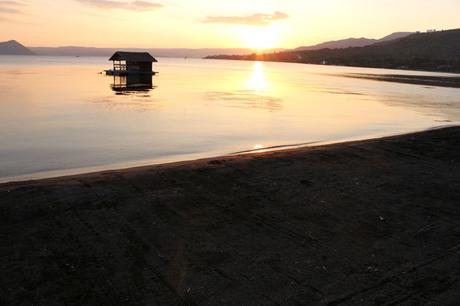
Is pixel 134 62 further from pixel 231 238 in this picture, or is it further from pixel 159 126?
pixel 231 238

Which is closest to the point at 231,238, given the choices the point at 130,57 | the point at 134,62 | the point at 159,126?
the point at 159,126

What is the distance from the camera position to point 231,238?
8.18 m

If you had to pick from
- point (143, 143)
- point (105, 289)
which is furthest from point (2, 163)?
point (105, 289)

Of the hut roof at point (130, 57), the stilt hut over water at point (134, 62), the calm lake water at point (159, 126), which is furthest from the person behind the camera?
the stilt hut over water at point (134, 62)

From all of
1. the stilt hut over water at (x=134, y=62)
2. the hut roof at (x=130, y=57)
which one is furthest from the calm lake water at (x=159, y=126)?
the stilt hut over water at (x=134, y=62)

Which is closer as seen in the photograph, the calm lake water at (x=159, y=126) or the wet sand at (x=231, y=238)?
the wet sand at (x=231, y=238)

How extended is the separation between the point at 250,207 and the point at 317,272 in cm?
305

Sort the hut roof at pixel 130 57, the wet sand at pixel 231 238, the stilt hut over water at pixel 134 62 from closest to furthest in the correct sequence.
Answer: the wet sand at pixel 231 238 < the hut roof at pixel 130 57 < the stilt hut over water at pixel 134 62

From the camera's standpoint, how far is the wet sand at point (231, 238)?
6375 mm

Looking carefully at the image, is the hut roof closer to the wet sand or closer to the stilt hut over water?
the stilt hut over water

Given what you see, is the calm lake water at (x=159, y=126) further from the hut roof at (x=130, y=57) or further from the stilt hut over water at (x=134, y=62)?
the stilt hut over water at (x=134, y=62)

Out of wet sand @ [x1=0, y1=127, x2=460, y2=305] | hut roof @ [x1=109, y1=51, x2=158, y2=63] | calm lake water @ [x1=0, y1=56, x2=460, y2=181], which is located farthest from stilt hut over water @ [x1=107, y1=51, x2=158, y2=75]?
wet sand @ [x1=0, y1=127, x2=460, y2=305]

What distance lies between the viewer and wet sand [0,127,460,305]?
6.38m

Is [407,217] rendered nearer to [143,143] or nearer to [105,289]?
[105,289]
